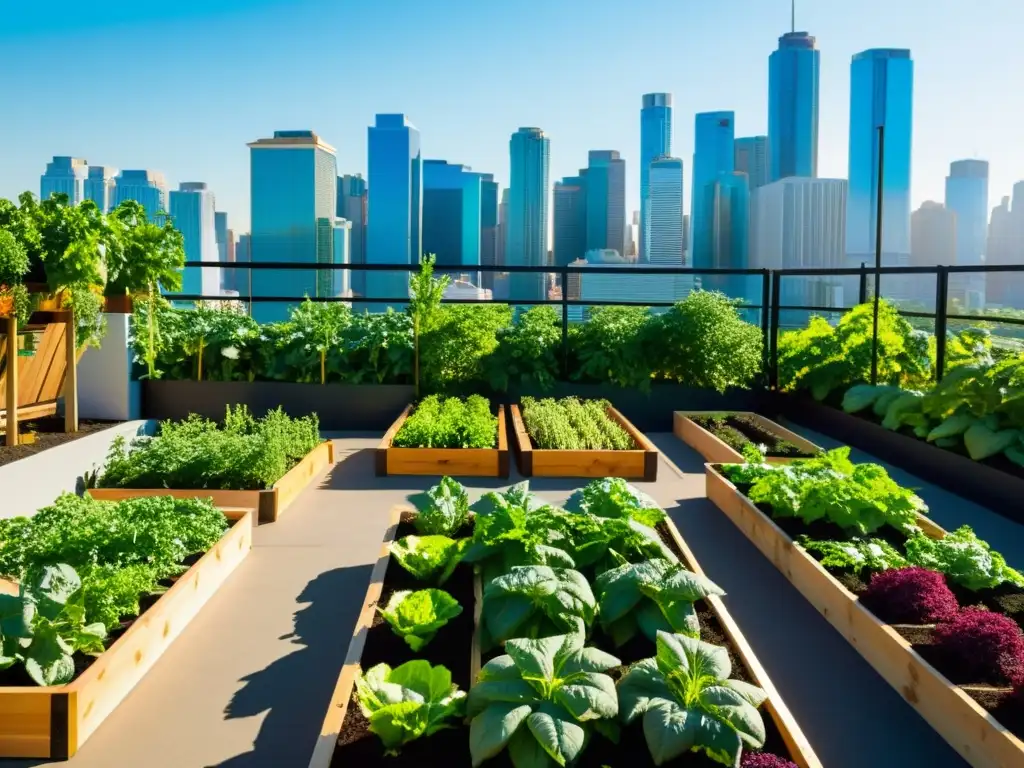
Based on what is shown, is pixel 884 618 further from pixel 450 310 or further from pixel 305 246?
pixel 305 246

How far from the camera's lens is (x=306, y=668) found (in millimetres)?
2734

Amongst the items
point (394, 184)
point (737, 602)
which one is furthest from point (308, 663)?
point (394, 184)

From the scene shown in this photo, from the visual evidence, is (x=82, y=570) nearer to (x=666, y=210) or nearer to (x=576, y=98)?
(x=576, y=98)

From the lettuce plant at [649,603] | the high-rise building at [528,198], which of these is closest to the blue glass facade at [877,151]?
the lettuce plant at [649,603]

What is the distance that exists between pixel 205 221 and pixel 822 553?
19986mm

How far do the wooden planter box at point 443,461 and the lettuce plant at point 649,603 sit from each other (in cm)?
284

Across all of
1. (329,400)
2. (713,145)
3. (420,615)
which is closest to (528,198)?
(713,145)

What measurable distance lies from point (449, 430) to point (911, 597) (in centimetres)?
320

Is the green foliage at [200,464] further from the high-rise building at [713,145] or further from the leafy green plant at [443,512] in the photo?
the high-rise building at [713,145]

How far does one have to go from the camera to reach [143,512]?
3.46 metres

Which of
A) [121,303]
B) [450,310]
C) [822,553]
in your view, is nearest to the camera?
[822,553]

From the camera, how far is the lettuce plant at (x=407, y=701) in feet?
6.44

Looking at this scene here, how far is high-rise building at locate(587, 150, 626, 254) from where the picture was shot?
39.2 metres

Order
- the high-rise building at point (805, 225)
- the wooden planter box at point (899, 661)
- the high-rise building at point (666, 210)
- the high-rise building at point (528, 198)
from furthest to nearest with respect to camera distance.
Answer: the high-rise building at point (528, 198) < the high-rise building at point (666, 210) < the high-rise building at point (805, 225) < the wooden planter box at point (899, 661)
